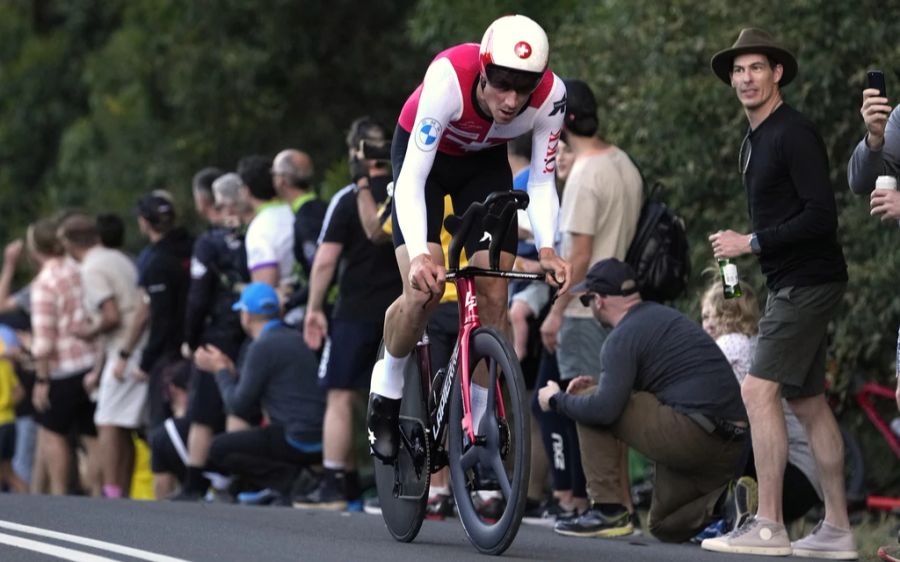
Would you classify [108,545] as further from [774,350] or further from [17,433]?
[17,433]

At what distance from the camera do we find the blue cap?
1337cm

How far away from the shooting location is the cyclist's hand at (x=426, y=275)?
7.88 meters

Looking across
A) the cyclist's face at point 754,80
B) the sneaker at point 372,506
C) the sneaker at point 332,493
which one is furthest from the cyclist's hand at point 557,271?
the sneaker at point 332,493

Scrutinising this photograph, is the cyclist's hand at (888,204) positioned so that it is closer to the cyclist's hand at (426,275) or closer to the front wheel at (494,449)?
the front wheel at (494,449)

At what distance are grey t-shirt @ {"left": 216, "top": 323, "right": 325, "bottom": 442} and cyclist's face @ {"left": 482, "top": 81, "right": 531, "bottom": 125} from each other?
5370 millimetres

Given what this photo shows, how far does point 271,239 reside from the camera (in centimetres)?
1366

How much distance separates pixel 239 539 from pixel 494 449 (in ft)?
4.62

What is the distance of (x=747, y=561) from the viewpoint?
873 centimetres

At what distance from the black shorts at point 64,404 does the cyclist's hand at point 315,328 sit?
382 centimetres

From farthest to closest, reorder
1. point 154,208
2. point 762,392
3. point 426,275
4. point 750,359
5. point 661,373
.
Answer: point 154,208 → point 750,359 → point 661,373 → point 762,392 → point 426,275

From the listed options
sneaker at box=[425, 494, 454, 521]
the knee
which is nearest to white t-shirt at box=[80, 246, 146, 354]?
sneaker at box=[425, 494, 454, 521]

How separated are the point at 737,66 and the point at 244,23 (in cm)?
1591

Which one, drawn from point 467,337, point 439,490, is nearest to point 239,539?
point 467,337

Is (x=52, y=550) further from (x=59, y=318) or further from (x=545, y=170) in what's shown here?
(x=59, y=318)
